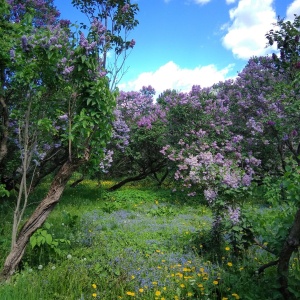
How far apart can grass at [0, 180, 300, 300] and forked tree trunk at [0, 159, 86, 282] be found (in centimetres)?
18

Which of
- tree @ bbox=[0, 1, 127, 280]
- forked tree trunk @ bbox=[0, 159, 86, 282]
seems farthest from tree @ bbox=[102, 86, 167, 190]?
forked tree trunk @ bbox=[0, 159, 86, 282]

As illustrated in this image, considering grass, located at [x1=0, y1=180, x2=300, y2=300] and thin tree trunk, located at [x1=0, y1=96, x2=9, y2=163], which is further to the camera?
thin tree trunk, located at [x1=0, y1=96, x2=9, y2=163]

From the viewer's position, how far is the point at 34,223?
459 centimetres

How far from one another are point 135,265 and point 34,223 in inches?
63.1

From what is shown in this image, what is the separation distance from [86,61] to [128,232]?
11.4ft

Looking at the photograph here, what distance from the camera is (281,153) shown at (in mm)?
10180

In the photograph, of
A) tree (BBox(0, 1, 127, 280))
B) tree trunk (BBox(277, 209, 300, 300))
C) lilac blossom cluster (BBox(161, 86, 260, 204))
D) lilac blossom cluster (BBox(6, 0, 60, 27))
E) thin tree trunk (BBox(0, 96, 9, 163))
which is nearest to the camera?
tree trunk (BBox(277, 209, 300, 300))

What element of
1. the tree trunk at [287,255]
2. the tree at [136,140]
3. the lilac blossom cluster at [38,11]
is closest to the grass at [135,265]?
the tree trunk at [287,255]

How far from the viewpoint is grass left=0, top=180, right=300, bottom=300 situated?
12.4 ft

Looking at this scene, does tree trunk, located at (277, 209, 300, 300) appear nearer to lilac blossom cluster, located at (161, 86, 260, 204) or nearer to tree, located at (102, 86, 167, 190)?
lilac blossom cluster, located at (161, 86, 260, 204)

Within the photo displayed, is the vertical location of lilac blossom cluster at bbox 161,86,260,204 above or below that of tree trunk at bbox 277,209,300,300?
above

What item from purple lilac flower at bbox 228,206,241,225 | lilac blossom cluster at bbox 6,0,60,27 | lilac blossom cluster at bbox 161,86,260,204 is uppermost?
lilac blossom cluster at bbox 6,0,60,27

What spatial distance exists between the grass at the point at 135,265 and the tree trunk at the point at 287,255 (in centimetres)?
12

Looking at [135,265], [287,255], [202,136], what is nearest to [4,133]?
[135,265]
